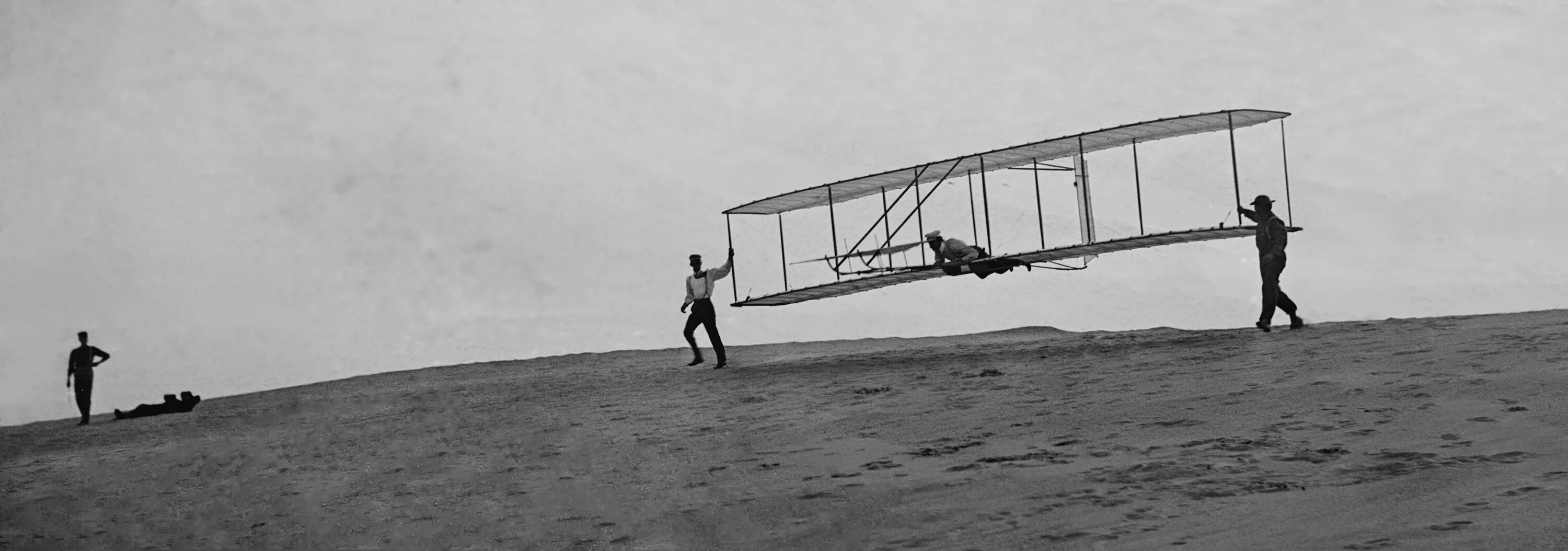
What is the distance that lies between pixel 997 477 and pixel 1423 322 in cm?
1163

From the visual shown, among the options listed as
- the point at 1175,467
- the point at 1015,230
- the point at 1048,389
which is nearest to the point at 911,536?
the point at 1175,467

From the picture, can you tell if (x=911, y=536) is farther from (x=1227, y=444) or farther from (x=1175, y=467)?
(x=1227, y=444)

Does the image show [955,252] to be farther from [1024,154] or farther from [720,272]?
[720,272]

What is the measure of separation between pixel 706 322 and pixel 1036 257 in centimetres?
446

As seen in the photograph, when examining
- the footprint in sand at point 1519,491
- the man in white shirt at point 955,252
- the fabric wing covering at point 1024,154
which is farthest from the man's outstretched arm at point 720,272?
the footprint in sand at point 1519,491

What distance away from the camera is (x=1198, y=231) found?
1645 cm

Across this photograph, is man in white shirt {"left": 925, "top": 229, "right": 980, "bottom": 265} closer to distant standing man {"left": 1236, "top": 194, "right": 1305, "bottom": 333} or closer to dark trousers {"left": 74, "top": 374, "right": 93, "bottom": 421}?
distant standing man {"left": 1236, "top": 194, "right": 1305, "bottom": 333}

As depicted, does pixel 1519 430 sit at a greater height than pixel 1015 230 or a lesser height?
lesser

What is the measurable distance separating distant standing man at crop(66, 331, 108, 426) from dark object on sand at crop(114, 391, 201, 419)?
1.77 feet

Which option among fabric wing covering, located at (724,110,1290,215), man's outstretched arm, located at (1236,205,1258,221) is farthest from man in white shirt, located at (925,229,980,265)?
man's outstretched arm, located at (1236,205,1258,221)

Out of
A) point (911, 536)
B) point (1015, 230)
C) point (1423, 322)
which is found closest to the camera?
point (911, 536)

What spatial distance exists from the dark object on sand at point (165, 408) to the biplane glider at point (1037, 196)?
937cm

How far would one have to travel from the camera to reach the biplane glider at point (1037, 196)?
55.9 ft

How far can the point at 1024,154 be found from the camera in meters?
20.2
